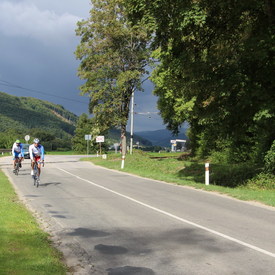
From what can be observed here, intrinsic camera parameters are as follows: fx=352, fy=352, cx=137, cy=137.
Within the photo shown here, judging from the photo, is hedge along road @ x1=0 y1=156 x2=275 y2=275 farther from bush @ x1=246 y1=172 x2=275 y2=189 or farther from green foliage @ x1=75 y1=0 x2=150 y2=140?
green foliage @ x1=75 y1=0 x2=150 y2=140

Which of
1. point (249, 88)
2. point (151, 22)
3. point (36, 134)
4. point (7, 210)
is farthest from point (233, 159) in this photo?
point (36, 134)

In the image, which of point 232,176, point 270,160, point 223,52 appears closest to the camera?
point 223,52

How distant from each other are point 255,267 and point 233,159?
84.4 ft

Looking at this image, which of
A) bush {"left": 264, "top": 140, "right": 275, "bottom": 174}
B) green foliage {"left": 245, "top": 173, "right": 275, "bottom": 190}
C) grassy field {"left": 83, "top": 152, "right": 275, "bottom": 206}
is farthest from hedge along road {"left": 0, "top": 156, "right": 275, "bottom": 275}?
bush {"left": 264, "top": 140, "right": 275, "bottom": 174}

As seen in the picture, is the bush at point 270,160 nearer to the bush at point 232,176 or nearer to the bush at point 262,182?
the bush at point 262,182

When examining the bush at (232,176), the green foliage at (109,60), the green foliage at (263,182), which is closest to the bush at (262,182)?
the green foliage at (263,182)

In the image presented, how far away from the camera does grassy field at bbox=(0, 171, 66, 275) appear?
453 cm

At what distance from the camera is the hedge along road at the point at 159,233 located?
5.04m

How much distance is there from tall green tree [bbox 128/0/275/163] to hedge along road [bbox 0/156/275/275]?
5444 millimetres

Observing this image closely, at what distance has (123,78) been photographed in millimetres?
38375

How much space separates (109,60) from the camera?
39.9 metres

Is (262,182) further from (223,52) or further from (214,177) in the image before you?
(223,52)

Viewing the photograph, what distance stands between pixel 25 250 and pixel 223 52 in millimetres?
13987

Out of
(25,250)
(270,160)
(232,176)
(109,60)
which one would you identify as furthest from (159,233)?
(109,60)
